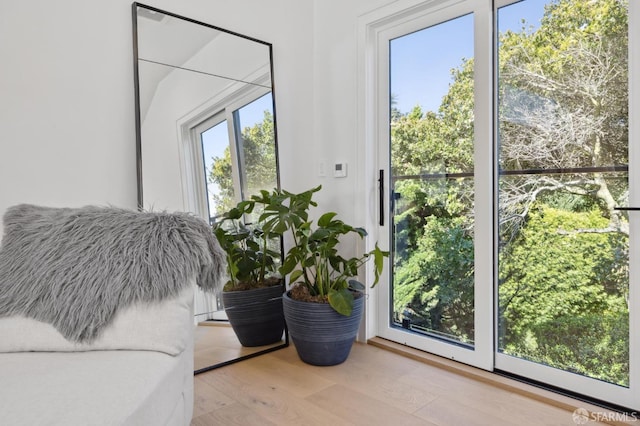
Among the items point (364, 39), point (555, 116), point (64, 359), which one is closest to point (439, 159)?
point (555, 116)

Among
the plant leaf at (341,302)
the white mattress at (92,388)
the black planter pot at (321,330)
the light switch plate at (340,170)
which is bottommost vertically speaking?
the black planter pot at (321,330)

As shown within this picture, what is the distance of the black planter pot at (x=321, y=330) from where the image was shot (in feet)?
7.30

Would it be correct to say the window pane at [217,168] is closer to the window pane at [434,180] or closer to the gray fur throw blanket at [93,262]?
the gray fur throw blanket at [93,262]

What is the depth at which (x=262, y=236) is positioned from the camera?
250 cm

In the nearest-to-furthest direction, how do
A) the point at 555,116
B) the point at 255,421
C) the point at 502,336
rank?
1. the point at 255,421
2. the point at 555,116
3. the point at 502,336

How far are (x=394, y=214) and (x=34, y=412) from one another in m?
2.05

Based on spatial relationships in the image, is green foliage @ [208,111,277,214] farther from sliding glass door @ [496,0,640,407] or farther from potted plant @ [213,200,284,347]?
sliding glass door @ [496,0,640,407]

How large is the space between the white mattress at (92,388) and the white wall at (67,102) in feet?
3.05

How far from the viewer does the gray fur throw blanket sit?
1273 mm

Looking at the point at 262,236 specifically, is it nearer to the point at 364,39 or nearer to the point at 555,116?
the point at 364,39

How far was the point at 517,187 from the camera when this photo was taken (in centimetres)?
207

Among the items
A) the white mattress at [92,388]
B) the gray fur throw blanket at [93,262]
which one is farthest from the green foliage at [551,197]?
the white mattress at [92,388]

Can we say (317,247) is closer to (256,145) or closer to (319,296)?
(319,296)

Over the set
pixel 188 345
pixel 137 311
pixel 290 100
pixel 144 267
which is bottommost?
pixel 188 345
